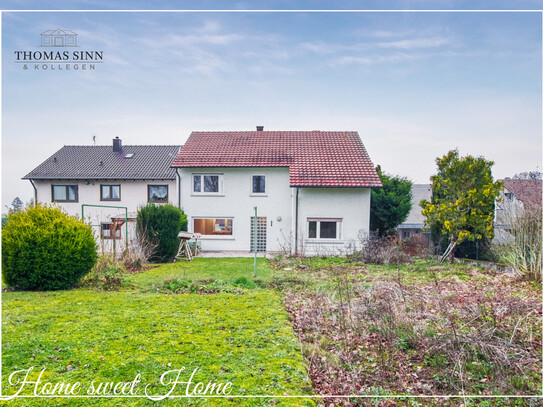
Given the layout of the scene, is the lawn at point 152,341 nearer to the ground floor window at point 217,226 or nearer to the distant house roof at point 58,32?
the distant house roof at point 58,32

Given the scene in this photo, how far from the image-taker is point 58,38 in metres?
4.54

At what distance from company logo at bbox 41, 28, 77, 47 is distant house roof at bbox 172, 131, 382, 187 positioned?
13.7 metres

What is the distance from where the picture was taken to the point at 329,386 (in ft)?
13.5

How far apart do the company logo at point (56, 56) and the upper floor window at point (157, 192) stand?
1930 cm

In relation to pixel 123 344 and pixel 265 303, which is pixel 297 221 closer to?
pixel 265 303

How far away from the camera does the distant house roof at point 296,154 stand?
59.6 ft

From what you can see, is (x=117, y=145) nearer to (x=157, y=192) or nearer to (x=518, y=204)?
(x=157, y=192)

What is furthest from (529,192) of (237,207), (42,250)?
(42,250)

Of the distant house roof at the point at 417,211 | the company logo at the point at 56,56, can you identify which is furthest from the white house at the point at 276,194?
the company logo at the point at 56,56

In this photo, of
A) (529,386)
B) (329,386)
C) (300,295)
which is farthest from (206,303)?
(529,386)

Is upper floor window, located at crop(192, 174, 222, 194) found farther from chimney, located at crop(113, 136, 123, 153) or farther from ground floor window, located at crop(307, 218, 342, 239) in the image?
chimney, located at crop(113, 136, 123, 153)

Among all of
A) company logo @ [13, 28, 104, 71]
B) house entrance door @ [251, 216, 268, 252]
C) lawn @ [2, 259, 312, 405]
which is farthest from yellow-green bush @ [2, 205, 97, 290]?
house entrance door @ [251, 216, 268, 252]

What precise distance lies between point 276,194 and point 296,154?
2572 mm

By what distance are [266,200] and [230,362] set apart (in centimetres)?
1548
